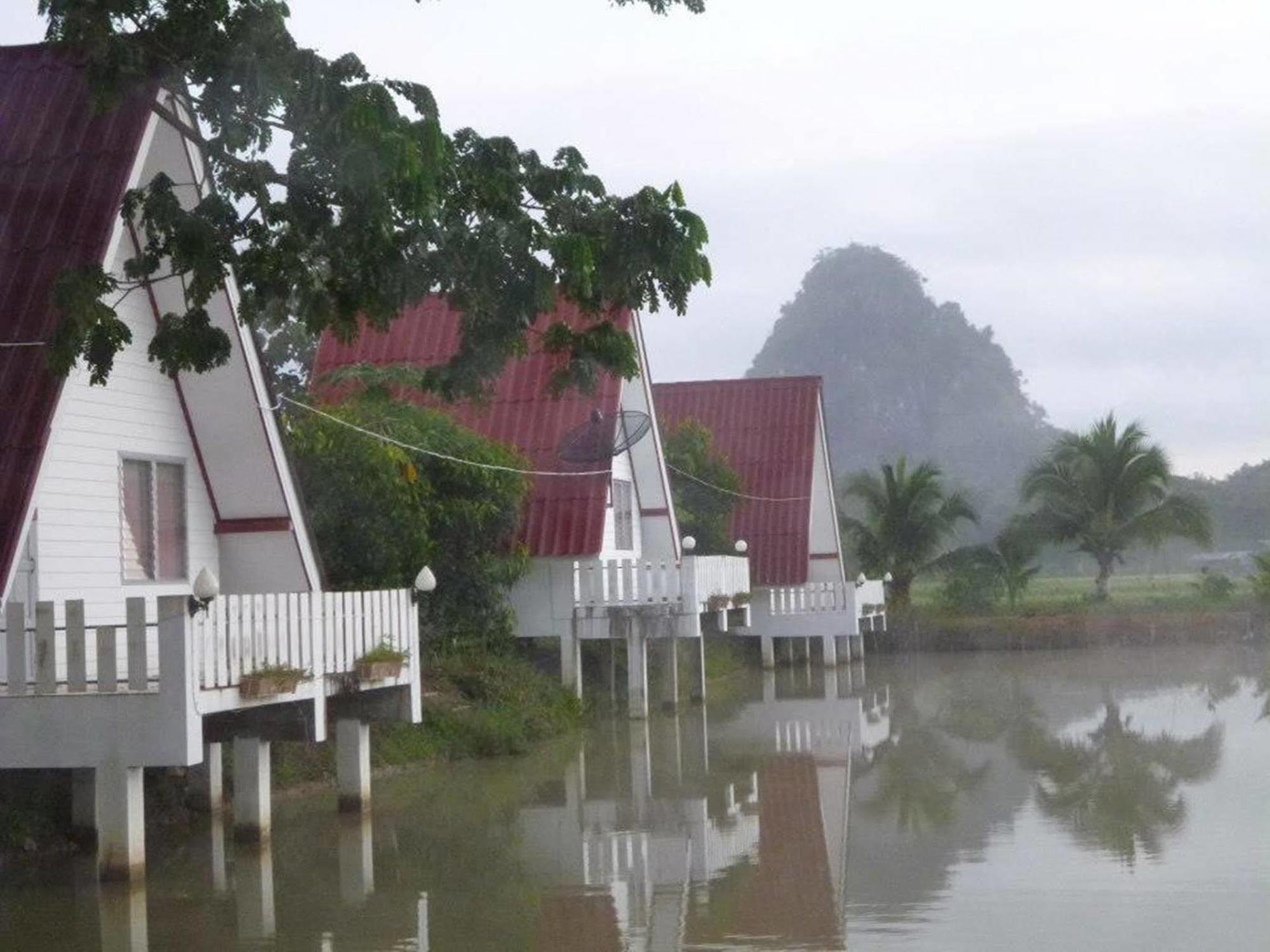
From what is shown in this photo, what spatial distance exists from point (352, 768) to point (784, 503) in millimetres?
24313

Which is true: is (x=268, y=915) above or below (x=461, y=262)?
below

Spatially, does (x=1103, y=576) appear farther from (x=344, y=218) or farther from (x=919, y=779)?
(x=344, y=218)

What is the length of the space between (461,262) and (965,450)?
431ft

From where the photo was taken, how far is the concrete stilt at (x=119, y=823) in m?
13.0

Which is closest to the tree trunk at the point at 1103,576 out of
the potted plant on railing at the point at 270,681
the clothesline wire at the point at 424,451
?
the clothesline wire at the point at 424,451

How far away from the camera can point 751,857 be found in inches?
585

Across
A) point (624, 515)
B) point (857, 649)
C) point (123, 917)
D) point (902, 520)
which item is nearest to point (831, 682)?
point (857, 649)

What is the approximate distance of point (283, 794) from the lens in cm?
1872

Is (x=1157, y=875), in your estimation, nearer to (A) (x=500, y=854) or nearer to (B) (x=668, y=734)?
(A) (x=500, y=854)

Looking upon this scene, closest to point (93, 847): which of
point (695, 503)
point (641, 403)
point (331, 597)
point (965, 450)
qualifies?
point (331, 597)

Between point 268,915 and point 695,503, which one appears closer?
point 268,915

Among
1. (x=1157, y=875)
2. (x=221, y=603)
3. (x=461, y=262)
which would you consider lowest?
(x=1157, y=875)

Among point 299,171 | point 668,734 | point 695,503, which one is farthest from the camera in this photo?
point 695,503

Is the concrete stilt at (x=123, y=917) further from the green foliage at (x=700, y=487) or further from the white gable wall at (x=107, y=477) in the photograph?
the green foliage at (x=700, y=487)
